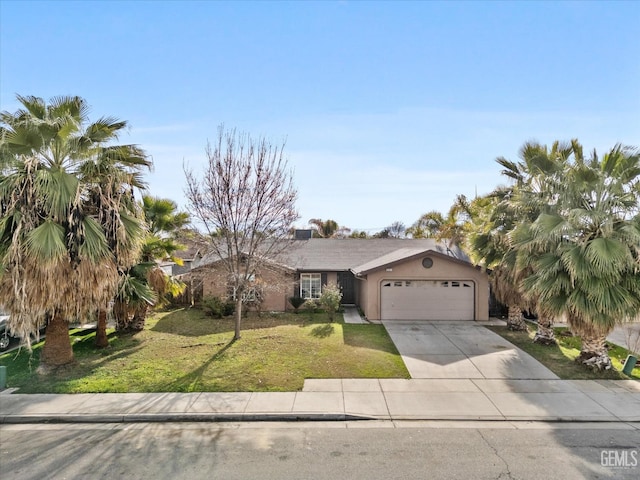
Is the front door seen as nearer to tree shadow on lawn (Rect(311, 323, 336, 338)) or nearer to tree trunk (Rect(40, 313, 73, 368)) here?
tree shadow on lawn (Rect(311, 323, 336, 338))

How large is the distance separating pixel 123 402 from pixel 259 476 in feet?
15.2

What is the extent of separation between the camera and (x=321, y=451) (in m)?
6.93

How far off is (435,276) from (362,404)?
1102 cm

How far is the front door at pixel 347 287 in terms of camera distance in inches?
899

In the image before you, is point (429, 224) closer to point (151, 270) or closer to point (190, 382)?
point (151, 270)

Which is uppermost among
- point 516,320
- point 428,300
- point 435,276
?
point 435,276

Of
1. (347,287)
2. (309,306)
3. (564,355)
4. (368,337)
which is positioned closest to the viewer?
(564,355)

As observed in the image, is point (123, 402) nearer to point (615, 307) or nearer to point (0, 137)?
point (0, 137)

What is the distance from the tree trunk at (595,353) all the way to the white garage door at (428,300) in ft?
24.0

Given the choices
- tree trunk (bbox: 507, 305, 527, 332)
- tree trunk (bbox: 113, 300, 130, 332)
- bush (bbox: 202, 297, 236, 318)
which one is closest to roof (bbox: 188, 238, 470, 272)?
bush (bbox: 202, 297, 236, 318)

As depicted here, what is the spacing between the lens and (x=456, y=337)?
15141 millimetres

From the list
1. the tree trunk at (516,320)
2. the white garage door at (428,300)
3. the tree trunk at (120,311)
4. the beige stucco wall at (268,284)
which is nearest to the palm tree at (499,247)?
the tree trunk at (516,320)

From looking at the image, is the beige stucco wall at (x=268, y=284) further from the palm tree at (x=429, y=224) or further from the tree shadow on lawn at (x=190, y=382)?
the palm tree at (x=429, y=224)

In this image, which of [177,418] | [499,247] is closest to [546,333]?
[499,247]
